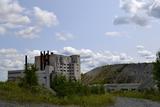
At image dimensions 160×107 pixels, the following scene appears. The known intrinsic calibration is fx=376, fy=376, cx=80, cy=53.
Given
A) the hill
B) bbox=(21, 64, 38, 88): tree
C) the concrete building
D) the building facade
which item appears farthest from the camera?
the hill

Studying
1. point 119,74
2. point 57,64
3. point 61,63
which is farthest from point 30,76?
point 119,74

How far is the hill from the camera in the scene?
492 ft

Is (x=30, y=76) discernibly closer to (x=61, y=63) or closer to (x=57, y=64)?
(x=57, y=64)

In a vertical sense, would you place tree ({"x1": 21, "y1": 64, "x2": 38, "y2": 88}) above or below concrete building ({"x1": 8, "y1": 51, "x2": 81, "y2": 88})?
below

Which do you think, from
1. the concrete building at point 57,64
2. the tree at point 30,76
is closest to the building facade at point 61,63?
the concrete building at point 57,64

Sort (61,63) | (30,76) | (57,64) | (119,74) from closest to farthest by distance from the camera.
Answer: (30,76), (57,64), (61,63), (119,74)

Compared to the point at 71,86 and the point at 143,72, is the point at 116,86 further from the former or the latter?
the point at 71,86

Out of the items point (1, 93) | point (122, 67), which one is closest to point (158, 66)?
point (1, 93)

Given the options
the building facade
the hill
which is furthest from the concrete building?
the hill

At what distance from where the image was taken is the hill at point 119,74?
15007 centimetres

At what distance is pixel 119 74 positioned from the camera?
163 metres

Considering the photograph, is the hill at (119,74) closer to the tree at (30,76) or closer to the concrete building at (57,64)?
the concrete building at (57,64)

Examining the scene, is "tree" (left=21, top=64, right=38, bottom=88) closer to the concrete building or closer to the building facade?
the concrete building

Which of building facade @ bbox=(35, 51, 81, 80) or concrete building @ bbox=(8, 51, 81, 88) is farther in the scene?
building facade @ bbox=(35, 51, 81, 80)
